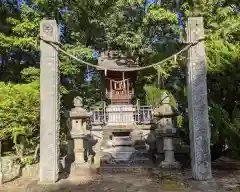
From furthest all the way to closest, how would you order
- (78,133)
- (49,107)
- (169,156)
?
1. (78,133)
2. (169,156)
3. (49,107)

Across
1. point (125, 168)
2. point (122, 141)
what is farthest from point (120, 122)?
point (125, 168)

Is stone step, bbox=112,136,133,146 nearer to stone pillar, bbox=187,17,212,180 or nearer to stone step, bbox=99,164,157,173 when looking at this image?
stone step, bbox=99,164,157,173

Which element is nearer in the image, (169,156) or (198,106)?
(198,106)

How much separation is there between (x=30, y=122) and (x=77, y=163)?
6.16ft

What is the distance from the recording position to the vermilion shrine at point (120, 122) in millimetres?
5270

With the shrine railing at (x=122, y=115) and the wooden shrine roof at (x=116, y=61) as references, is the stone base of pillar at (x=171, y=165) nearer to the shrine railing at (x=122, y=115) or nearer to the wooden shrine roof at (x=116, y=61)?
the shrine railing at (x=122, y=115)

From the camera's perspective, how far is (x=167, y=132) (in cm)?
734

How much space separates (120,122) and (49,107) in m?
7.48

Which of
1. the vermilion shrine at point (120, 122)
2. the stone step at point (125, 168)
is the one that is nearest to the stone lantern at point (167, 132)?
the vermilion shrine at point (120, 122)

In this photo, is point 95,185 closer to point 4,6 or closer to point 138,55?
point 138,55

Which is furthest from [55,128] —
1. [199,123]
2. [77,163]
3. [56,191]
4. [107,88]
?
[107,88]

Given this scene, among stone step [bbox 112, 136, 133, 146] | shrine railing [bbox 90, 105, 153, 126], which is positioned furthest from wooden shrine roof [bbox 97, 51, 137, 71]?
stone step [bbox 112, 136, 133, 146]

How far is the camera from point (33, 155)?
7906mm

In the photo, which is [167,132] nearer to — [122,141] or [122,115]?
[122,141]
